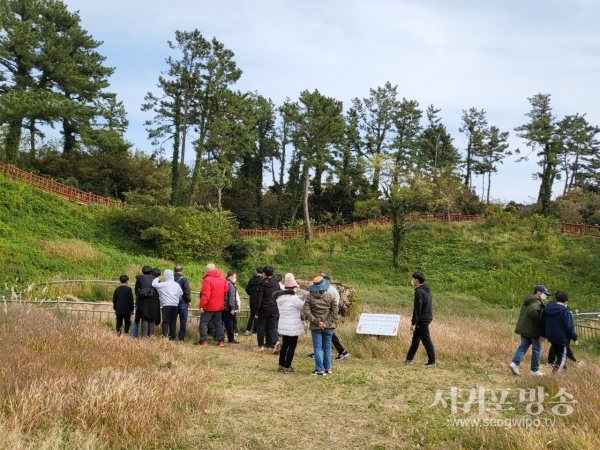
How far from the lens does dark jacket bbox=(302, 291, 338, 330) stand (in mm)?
8102

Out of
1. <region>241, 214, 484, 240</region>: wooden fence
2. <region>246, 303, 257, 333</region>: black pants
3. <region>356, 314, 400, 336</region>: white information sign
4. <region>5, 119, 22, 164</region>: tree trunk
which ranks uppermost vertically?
<region>5, 119, 22, 164</region>: tree trunk

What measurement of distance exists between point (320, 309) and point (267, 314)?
2961 millimetres

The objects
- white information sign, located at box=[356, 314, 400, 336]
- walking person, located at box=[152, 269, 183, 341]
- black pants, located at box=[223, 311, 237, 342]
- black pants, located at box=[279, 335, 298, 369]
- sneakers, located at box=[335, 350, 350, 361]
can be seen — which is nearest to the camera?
black pants, located at box=[279, 335, 298, 369]

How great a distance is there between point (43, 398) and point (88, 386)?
0.41 meters

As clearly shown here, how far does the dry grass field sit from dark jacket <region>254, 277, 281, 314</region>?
210 cm

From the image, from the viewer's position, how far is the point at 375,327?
11141 mm

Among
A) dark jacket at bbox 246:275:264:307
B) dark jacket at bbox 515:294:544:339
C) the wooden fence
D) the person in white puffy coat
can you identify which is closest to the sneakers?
the person in white puffy coat

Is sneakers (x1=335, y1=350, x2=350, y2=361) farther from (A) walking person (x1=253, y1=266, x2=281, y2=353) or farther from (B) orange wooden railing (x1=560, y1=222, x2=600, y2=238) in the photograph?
(B) orange wooden railing (x1=560, y1=222, x2=600, y2=238)

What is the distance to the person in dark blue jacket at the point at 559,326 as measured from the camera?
8.09 m

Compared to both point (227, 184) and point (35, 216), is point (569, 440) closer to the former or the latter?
point (35, 216)

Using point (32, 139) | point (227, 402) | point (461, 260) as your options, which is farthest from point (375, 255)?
point (227, 402)

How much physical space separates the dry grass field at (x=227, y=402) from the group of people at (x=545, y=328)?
620 mm

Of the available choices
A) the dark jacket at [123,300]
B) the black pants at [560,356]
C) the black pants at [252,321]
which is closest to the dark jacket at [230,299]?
the black pants at [252,321]

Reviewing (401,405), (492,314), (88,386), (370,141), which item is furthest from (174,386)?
(370,141)
